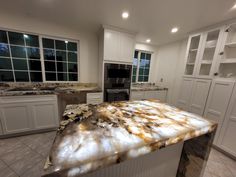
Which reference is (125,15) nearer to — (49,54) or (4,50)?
(49,54)

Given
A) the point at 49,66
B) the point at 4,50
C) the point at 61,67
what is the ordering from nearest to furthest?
the point at 4,50 → the point at 49,66 → the point at 61,67

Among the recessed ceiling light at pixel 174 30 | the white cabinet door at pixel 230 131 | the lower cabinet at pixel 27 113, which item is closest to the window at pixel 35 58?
the lower cabinet at pixel 27 113

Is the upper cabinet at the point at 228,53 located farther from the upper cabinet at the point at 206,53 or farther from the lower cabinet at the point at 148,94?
the lower cabinet at the point at 148,94

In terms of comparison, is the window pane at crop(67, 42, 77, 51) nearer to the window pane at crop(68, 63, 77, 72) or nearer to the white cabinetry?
the window pane at crop(68, 63, 77, 72)

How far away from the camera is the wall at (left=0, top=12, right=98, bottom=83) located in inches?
90.4

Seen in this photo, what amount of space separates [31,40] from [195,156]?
3.80 metres

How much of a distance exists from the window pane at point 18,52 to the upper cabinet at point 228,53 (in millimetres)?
4299

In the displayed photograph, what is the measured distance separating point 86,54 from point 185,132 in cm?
297

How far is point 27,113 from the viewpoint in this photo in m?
2.14

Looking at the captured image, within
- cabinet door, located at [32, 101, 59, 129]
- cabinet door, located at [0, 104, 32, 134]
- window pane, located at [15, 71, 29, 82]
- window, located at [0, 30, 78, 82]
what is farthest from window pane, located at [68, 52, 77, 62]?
cabinet door, located at [0, 104, 32, 134]

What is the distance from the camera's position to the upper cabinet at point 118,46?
2582 mm

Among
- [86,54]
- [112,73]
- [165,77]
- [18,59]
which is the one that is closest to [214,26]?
[165,77]

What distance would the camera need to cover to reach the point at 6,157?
5.56ft

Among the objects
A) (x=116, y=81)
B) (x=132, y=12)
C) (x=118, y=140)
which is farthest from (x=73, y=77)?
(x=118, y=140)
